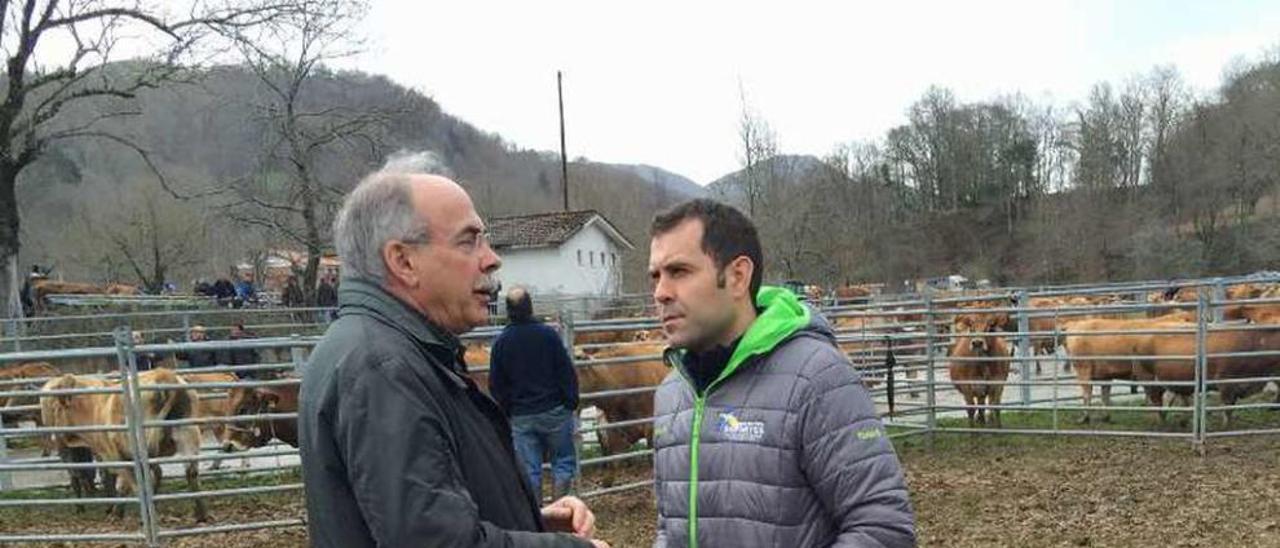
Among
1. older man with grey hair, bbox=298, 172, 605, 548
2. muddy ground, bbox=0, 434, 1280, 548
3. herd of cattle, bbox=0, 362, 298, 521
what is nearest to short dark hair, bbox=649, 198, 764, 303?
older man with grey hair, bbox=298, 172, 605, 548

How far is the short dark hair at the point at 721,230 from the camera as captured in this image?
7.29 ft

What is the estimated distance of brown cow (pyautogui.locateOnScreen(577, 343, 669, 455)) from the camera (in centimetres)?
1005

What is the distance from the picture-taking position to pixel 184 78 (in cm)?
2025

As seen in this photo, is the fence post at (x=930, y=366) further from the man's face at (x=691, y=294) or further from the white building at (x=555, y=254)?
the white building at (x=555, y=254)

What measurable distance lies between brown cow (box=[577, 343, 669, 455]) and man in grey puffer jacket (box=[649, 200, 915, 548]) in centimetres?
768

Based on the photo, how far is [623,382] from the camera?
1020cm

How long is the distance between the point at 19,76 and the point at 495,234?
1065 inches

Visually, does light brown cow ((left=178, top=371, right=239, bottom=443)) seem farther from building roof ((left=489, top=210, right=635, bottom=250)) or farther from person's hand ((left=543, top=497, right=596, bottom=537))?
building roof ((left=489, top=210, right=635, bottom=250))

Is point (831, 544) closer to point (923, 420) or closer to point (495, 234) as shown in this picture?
point (923, 420)

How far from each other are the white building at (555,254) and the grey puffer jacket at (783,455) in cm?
4038

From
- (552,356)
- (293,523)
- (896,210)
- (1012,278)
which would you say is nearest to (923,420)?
(552,356)

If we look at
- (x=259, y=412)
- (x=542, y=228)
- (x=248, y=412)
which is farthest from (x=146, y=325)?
(x=542, y=228)

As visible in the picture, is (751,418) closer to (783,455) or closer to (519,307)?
(783,455)

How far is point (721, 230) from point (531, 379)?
195 inches
